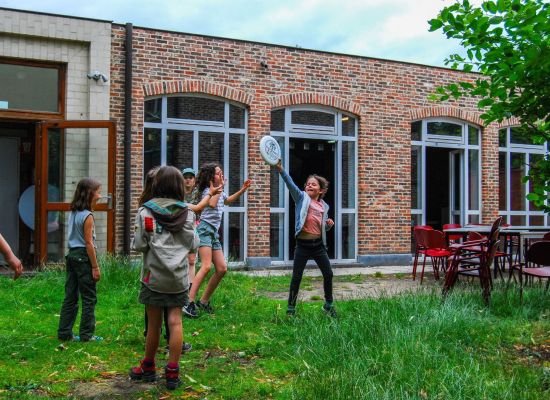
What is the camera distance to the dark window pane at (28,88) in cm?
1054

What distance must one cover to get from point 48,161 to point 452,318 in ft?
25.2

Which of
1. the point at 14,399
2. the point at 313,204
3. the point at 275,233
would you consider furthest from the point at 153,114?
the point at 14,399

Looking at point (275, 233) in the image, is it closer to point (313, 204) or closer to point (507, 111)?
point (313, 204)

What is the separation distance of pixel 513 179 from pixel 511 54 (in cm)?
1109

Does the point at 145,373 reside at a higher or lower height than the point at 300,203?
lower

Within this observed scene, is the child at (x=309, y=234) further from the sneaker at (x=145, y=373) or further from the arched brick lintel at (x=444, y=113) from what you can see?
the arched brick lintel at (x=444, y=113)

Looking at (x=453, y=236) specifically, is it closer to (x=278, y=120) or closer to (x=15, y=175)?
(x=278, y=120)

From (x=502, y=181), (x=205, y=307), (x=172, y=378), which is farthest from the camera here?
(x=502, y=181)

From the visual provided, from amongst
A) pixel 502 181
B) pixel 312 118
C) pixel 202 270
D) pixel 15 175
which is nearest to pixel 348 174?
pixel 312 118

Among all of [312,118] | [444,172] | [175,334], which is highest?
[312,118]

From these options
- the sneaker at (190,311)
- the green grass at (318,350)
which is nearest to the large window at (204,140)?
the green grass at (318,350)

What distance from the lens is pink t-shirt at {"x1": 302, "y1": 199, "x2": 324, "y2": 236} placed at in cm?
680

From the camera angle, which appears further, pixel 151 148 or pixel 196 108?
pixel 196 108

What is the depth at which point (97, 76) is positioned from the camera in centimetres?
1096
